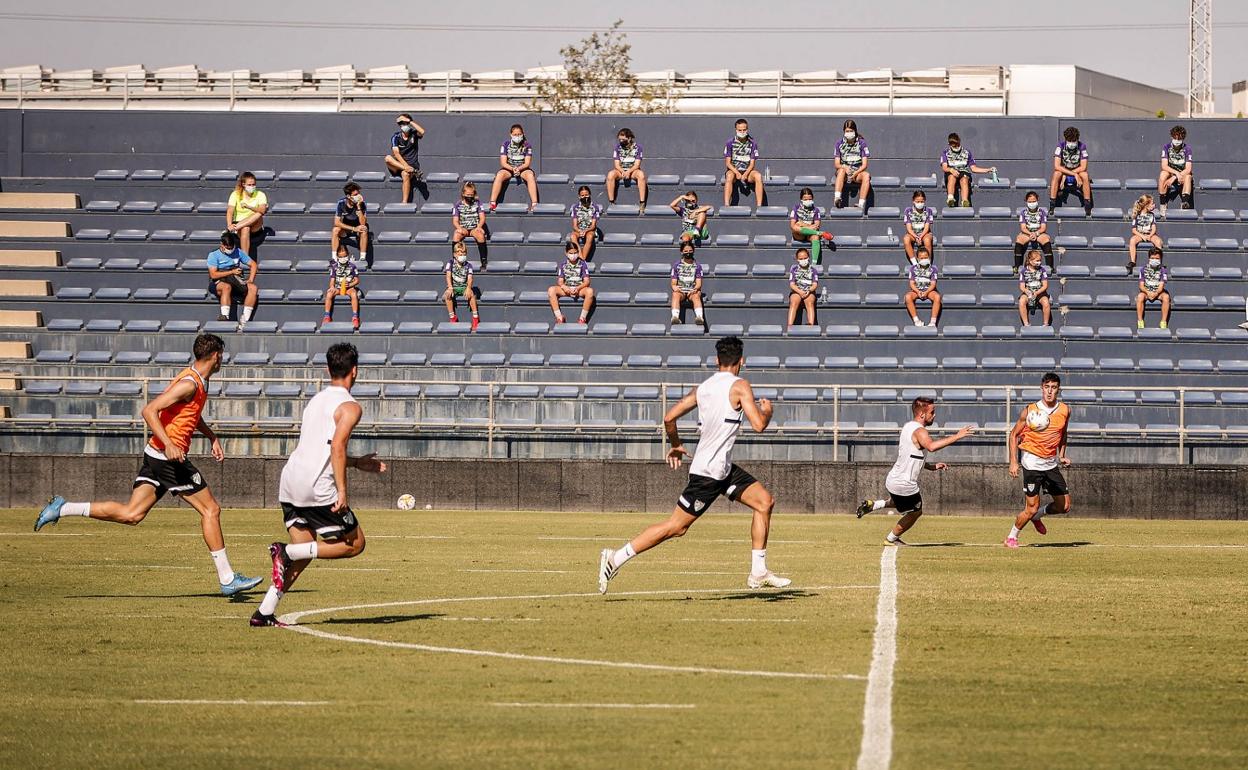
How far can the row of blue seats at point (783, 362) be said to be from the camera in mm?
31688

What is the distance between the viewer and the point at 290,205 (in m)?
36.6

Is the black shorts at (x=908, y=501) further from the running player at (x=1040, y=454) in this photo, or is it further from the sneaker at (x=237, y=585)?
the sneaker at (x=237, y=585)

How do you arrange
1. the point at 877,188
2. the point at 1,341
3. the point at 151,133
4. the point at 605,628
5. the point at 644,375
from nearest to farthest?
the point at 605,628 < the point at 644,375 < the point at 1,341 < the point at 877,188 < the point at 151,133

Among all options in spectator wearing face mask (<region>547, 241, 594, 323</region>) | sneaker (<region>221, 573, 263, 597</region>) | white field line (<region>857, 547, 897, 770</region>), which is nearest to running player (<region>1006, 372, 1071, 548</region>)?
white field line (<region>857, 547, 897, 770</region>)

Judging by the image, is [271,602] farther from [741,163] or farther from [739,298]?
[741,163]

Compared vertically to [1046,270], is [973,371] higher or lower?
lower

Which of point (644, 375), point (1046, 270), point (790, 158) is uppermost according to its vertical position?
point (790, 158)

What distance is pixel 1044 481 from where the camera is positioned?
65.7 feet

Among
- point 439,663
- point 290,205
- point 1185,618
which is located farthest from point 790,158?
point 439,663

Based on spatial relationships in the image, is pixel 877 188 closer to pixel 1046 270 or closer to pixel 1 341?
pixel 1046 270

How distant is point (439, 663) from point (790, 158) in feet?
94.0

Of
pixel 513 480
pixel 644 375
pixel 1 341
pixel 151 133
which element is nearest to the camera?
pixel 513 480

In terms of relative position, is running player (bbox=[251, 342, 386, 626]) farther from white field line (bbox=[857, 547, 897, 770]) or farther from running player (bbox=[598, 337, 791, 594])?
white field line (bbox=[857, 547, 897, 770])

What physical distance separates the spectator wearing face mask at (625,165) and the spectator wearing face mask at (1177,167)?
10851 mm
